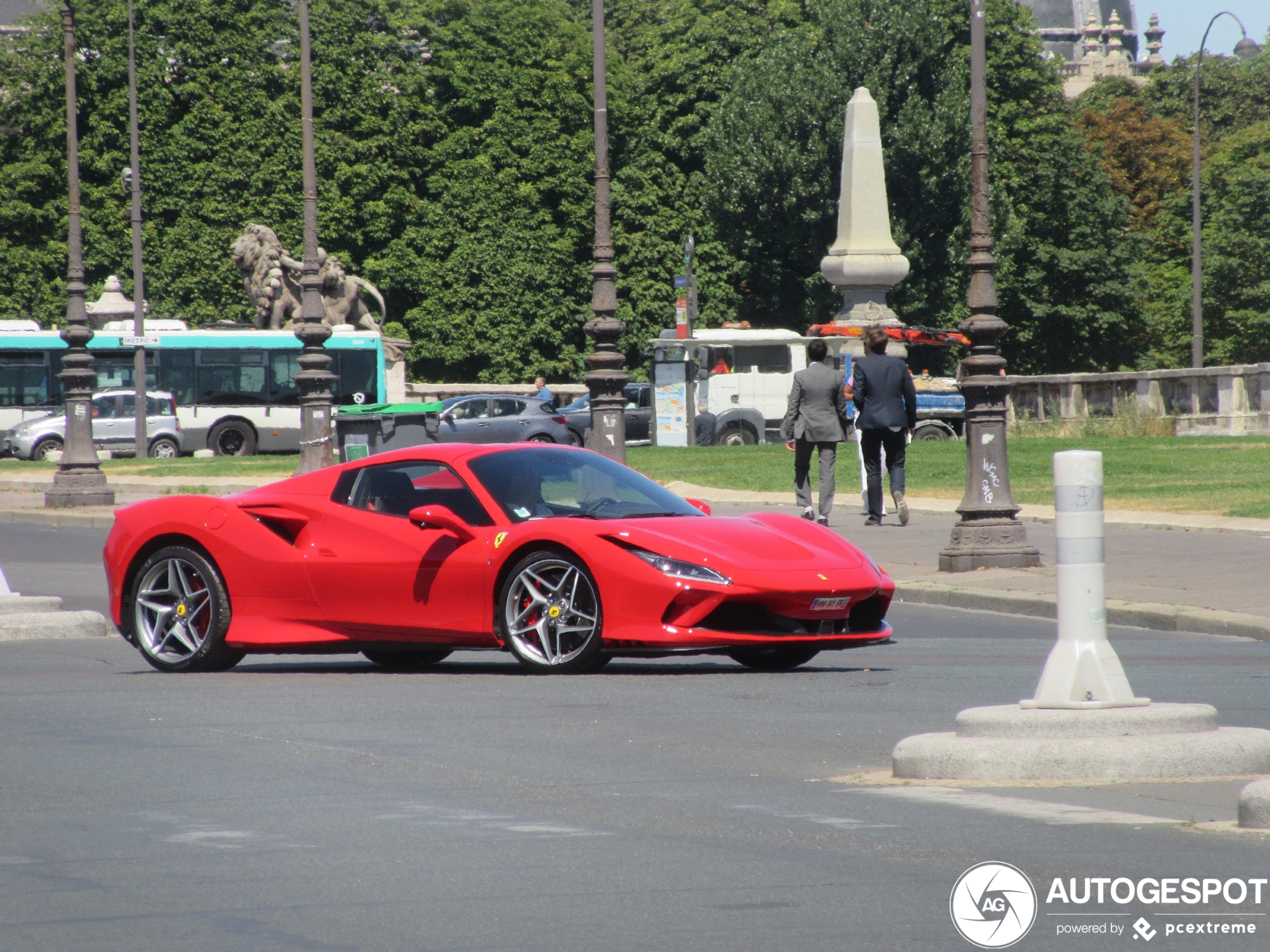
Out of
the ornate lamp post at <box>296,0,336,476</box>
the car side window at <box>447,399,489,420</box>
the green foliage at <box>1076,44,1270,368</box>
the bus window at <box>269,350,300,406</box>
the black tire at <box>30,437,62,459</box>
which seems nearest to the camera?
the ornate lamp post at <box>296,0,336,476</box>

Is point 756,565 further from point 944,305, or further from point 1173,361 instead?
point 1173,361

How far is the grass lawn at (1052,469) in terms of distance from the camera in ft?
73.5

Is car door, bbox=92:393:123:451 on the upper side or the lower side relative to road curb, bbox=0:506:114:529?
upper

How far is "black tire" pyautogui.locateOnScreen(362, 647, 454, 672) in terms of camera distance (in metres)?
10.9

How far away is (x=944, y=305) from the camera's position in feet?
182

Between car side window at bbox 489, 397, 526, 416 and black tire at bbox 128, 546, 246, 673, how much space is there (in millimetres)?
32411

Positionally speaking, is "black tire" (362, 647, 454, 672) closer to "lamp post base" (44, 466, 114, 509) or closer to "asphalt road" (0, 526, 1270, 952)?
"asphalt road" (0, 526, 1270, 952)

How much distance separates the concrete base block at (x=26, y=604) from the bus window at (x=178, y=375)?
36.4 m

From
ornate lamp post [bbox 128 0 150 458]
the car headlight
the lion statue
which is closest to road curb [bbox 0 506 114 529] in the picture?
ornate lamp post [bbox 128 0 150 458]

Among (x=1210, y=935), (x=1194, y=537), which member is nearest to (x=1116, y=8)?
(x=1194, y=537)

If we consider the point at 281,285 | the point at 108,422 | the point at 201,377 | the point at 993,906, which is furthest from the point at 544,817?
the point at 281,285

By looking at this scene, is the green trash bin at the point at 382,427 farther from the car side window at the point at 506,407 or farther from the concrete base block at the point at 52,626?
the concrete base block at the point at 52,626

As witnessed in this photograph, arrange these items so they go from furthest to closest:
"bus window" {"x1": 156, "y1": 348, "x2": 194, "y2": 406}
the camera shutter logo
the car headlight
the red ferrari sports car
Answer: "bus window" {"x1": 156, "y1": 348, "x2": 194, "y2": 406}, the red ferrari sports car, the car headlight, the camera shutter logo

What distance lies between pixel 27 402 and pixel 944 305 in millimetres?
25528
